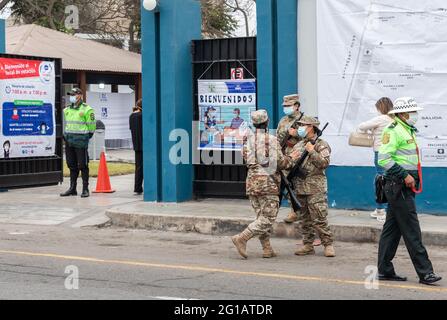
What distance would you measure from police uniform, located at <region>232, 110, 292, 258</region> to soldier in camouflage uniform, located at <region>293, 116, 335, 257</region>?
0.30 m

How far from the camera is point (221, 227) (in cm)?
1188

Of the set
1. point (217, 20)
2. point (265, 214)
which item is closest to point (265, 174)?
point (265, 214)

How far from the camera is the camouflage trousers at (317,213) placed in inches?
382

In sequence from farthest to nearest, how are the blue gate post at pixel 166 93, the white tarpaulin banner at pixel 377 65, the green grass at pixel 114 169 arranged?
1. the green grass at pixel 114 169
2. the blue gate post at pixel 166 93
3. the white tarpaulin banner at pixel 377 65

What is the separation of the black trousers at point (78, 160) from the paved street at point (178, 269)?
3.37 m

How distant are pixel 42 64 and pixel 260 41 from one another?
17.6 feet

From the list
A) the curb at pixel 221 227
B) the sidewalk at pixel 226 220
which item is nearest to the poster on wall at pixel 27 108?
the sidewalk at pixel 226 220

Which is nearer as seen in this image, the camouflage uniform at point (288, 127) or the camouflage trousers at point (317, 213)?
the camouflage trousers at point (317, 213)

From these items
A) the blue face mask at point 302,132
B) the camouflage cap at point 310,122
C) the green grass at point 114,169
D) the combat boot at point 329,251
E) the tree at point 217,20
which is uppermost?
the tree at point 217,20

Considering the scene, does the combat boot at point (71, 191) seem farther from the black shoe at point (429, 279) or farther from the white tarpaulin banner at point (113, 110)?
the white tarpaulin banner at point (113, 110)

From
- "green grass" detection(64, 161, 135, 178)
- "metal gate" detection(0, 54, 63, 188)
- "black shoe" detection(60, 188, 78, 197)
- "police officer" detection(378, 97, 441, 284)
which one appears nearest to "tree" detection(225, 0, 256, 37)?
"green grass" detection(64, 161, 135, 178)

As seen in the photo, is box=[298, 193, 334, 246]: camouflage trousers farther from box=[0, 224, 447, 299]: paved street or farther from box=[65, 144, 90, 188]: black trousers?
box=[65, 144, 90, 188]: black trousers

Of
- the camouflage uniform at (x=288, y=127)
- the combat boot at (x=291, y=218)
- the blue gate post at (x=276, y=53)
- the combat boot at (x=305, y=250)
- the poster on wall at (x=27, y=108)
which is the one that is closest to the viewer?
the combat boot at (x=305, y=250)
